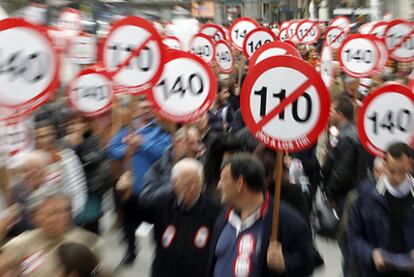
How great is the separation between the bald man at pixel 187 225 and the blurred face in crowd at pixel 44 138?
1707 mm

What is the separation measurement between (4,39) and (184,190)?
1.62 meters

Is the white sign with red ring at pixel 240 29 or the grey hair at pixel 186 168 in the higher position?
the grey hair at pixel 186 168

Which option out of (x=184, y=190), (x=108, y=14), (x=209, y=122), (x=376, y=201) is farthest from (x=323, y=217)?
(x=108, y=14)

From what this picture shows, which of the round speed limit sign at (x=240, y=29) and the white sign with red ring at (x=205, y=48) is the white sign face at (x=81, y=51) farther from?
the round speed limit sign at (x=240, y=29)

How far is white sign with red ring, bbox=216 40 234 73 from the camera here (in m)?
8.50

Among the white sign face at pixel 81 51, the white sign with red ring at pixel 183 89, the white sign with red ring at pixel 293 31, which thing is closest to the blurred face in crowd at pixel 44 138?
the white sign with red ring at pixel 183 89

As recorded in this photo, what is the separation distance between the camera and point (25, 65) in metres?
3.45

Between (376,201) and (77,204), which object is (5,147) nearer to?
(77,204)

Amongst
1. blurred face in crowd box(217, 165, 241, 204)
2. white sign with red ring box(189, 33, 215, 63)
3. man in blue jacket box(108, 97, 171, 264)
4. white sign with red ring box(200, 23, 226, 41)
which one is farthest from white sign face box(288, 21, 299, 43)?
blurred face in crowd box(217, 165, 241, 204)

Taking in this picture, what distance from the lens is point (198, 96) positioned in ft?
14.8

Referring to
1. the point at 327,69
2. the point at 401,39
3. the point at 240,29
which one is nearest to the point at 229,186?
the point at 327,69

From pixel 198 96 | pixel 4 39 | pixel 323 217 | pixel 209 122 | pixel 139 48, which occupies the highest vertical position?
pixel 4 39

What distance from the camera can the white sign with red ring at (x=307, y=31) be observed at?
14144 millimetres

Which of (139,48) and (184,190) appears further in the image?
(139,48)
